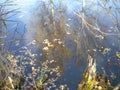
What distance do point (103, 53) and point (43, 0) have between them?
21.4 feet

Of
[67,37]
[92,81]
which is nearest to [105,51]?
[67,37]

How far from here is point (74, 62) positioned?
8.58 meters

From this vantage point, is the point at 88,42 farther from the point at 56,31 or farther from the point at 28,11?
the point at 28,11

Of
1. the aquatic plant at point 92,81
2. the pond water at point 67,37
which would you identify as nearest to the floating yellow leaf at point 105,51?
the pond water at point 67,37

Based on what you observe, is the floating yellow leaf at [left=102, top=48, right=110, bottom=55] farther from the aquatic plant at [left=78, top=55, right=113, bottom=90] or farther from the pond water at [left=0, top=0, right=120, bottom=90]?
the aquatic plant at [left=78, top=55, right=113, bottom=90]

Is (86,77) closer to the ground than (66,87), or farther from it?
farther from it

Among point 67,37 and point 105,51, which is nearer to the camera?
point 105,51

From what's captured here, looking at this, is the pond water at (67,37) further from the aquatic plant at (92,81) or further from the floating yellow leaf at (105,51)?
the aquatic plant at (92,81)

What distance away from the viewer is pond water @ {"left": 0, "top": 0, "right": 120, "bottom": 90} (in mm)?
8094

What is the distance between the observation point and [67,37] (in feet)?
33.7

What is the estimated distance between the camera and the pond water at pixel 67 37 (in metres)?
8.09

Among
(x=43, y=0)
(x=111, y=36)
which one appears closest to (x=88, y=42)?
(x=111, y=36)

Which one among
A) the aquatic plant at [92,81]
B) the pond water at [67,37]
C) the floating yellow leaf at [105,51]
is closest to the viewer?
the aquatic plant at [92,81]

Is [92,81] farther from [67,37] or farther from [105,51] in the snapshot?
[67,37]
